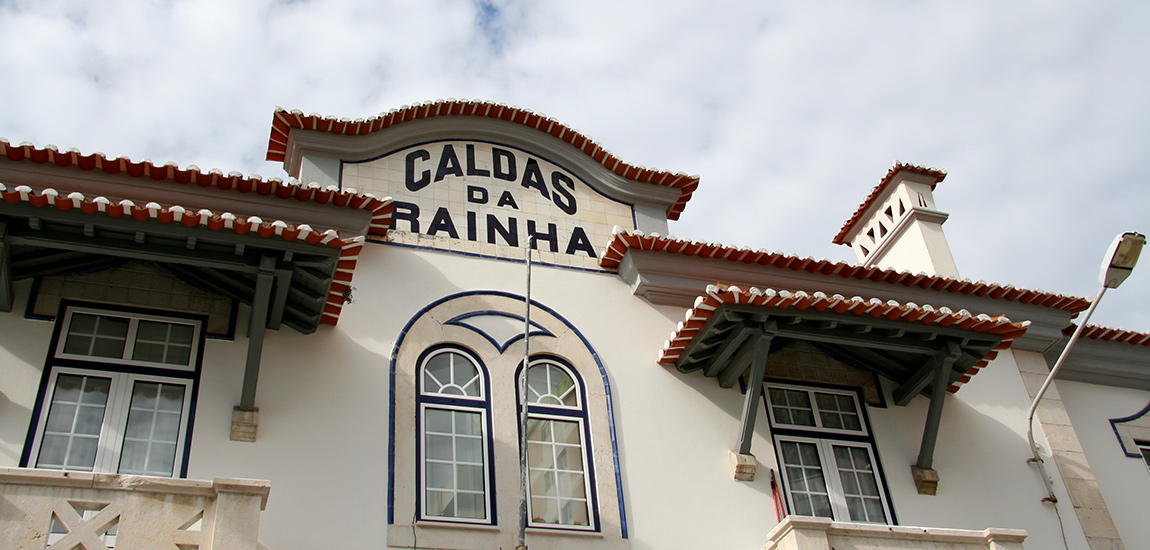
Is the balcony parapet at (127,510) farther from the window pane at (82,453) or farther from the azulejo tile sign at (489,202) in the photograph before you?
the azulejo tile sign at (489,202)

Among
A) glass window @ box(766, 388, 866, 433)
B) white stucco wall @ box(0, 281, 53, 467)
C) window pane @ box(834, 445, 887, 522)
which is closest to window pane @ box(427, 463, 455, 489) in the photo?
white stucco wall @ box(0, 281, 53, 467)

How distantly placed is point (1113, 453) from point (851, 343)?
3.57 metres

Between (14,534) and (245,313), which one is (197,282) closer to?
(245,313)

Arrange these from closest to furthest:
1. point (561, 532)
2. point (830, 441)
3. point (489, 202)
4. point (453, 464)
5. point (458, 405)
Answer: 1. point (561, 532)
2. point (453, 464)
3. point (458, 405)
4. point (830, 441)
5. point (489, 202)

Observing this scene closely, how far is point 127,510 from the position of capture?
6.23m

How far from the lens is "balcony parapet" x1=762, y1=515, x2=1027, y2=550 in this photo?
754cm

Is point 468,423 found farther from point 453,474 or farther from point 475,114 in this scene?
point 475,114

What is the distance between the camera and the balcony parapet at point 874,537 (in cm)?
754

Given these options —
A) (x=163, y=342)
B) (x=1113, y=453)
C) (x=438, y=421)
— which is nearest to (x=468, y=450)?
(x=438, y=421)

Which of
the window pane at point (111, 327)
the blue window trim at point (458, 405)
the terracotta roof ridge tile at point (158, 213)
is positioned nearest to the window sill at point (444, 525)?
the blue window trim at point (458, 405)

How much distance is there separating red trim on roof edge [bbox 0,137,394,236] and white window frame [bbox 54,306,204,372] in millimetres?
1192

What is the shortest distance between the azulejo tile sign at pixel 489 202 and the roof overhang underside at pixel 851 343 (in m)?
1.77

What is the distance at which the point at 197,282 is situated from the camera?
8547 millimetres

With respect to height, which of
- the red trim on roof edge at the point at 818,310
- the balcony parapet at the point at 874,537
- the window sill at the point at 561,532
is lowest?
the balcony parapet at the point at 874,537
